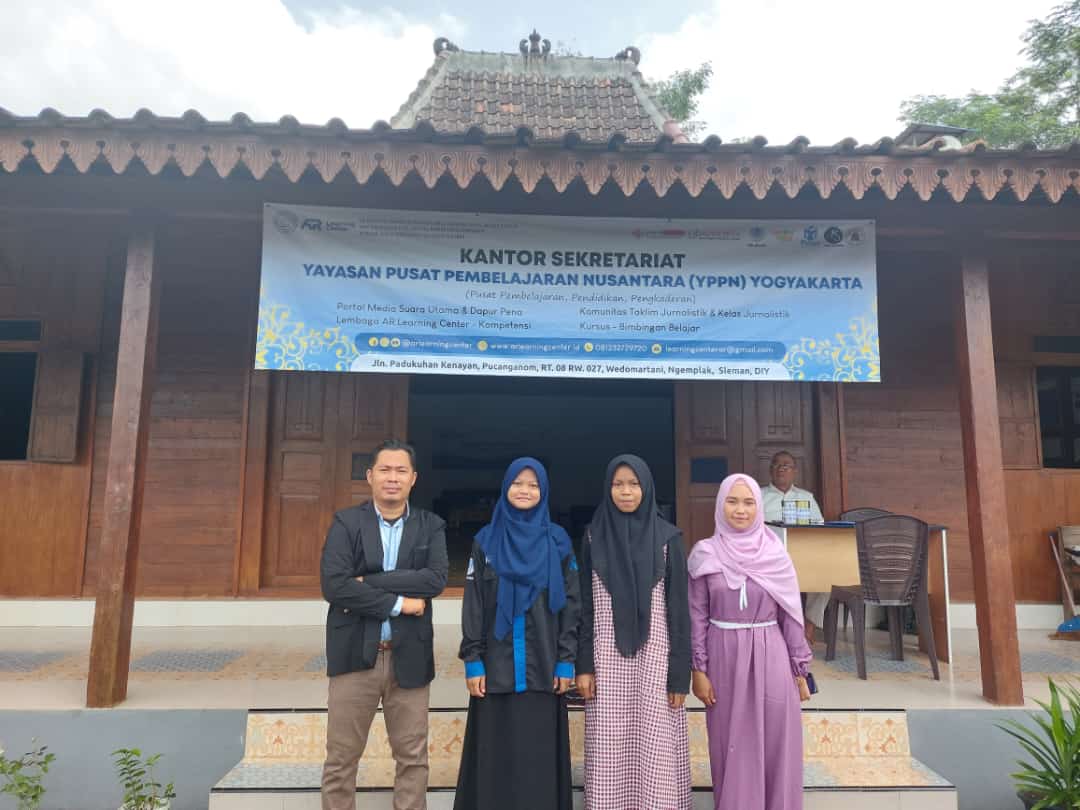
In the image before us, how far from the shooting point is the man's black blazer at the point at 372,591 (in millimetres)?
2455

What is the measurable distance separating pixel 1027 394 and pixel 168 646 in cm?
688

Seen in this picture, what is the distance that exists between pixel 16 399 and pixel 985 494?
6.77 metres

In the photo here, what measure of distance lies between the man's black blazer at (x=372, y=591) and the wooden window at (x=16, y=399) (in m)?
4.25

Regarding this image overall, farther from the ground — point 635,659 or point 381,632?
point 381,632

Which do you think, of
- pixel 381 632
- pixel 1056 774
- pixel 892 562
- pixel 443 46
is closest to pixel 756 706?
pixel 381 632

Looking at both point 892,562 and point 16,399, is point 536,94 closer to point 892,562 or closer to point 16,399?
point 16,399

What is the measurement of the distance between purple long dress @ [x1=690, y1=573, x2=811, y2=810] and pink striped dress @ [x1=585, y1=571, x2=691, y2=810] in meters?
0.17

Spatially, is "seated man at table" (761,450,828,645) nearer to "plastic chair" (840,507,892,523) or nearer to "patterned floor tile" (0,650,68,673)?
"plastic chair" (840,507,892,523)

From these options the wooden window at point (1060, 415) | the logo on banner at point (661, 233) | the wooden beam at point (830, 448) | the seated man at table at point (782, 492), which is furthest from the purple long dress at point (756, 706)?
the wooden window at point (1060, 415)

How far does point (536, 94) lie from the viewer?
8.05 m

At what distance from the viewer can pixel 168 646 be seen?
4578 mm

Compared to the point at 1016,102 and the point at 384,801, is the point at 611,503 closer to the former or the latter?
the point at 384,801

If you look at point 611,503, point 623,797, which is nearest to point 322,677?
point 623,797

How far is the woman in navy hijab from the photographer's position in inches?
98.0
